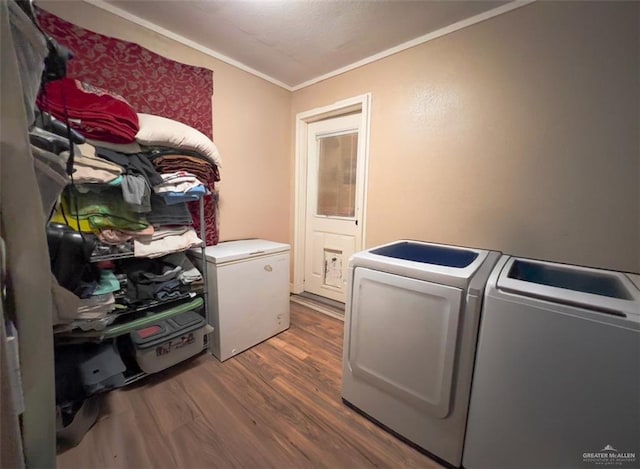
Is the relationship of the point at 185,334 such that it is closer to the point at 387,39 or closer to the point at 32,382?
the point at 32,382

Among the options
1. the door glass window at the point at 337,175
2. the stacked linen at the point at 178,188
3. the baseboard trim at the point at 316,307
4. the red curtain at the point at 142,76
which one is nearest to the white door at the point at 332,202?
the door glass window at the point at 337,175

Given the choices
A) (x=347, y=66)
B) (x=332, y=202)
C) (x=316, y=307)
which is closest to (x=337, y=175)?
(x=332, y=202)

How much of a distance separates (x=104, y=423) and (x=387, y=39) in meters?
2.92

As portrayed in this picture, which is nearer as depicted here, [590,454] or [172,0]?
[590,454]

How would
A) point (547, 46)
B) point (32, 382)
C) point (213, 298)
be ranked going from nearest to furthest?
point (32, 382) → point (547, 46) → point (213, 298)

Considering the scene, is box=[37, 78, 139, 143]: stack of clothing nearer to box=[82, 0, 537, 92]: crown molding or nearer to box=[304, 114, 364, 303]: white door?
box=[82, 0, 537, 92]: crown molding

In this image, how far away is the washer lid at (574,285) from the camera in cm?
78

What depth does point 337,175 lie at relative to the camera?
2.46 metres

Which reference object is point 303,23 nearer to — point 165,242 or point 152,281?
point 165,242

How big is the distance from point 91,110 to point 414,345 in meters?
1.89

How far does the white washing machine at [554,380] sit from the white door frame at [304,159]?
140 centimetres

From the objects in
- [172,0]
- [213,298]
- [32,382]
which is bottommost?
[213,298]

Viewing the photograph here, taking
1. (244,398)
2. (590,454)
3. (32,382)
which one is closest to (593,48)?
(590,454)

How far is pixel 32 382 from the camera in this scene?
0.52 m
